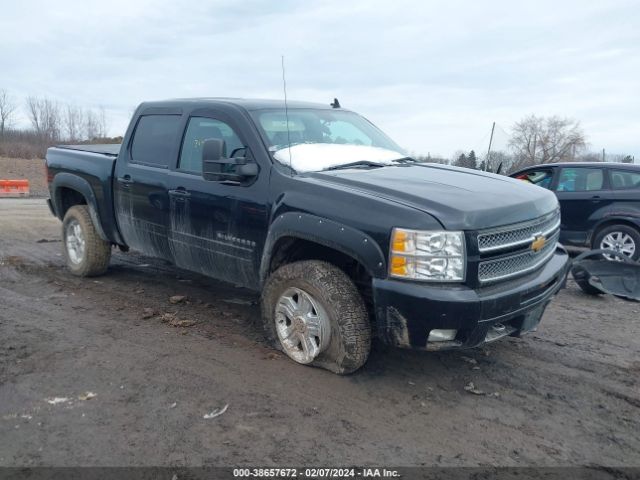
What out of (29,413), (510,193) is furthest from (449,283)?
(29,413)

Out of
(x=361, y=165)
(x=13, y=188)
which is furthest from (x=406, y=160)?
(x=13, y=188)

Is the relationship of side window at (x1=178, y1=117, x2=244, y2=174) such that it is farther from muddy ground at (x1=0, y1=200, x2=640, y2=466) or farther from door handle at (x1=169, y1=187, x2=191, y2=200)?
muddy ground at (x1=0, y1=200, x2=640, y2=466)

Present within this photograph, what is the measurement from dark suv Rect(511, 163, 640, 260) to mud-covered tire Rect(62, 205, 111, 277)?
6623mm

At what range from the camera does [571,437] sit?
3.05m

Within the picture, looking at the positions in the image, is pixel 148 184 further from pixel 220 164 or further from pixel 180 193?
pixel 220 164

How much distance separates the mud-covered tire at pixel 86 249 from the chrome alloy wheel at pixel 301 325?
10.3 ft

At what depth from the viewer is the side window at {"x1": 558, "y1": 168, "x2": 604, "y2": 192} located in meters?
8.15

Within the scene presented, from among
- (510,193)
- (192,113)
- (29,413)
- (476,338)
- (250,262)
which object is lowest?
(29,413)

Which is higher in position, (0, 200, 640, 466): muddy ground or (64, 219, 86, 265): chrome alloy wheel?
(64, 219, 86, 265): chrome alloy wheel

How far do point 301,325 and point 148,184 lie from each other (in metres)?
2.23

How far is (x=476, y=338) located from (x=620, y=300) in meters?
A: 3.63

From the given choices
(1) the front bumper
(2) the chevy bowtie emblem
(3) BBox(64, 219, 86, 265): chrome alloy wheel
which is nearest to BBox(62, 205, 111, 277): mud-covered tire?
(3) BBox(64, 219, 86, 265): chrome alloy wheel

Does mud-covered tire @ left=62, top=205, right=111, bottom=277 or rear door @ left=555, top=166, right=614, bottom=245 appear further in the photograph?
rear door @ left=555, top=166, right=614, bottom=245

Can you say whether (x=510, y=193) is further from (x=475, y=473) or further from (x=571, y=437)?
(x=475, y=473)
